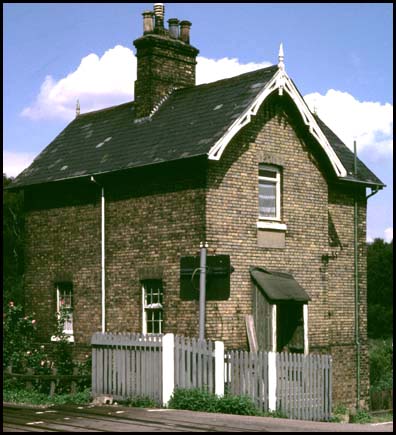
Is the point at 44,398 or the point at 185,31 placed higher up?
the point at 185,31

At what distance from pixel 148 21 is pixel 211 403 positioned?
41.7ft

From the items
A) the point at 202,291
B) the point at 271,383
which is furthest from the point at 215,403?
the point at 202,291

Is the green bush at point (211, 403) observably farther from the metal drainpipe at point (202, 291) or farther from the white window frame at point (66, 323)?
the white window frame at point (66, 323)

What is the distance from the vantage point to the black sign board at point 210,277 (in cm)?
2081

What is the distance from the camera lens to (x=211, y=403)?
17797 millimetres

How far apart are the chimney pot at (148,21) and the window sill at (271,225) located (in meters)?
7.13

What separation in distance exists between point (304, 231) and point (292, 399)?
6.22 metres

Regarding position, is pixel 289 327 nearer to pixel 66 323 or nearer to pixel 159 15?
pixel 66 323

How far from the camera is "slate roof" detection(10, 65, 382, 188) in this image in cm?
2217

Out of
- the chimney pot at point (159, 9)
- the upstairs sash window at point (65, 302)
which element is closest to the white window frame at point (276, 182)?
the chimney pot at point (159, 9)

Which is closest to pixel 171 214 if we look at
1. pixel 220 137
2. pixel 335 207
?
pixel 220 137

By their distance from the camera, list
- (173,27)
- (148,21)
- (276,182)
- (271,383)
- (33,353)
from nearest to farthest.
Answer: (271,383)
(276,182)
(33,353)
(148,21)
(173,27)

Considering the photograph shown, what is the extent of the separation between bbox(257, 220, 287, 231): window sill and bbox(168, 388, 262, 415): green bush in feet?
18.1

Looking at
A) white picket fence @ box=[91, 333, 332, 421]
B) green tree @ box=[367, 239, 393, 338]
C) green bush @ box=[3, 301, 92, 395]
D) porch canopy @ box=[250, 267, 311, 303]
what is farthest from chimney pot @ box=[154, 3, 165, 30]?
green tree @ box=[367, 239, 393, 338]
